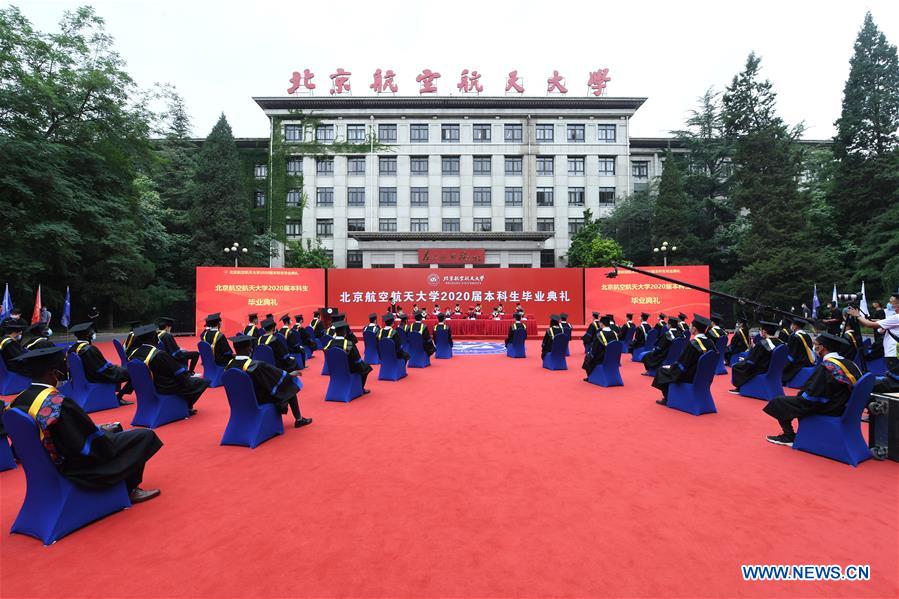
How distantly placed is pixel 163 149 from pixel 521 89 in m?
25.7

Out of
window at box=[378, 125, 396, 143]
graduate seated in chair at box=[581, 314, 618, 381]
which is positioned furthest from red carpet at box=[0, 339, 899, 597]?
window at box=[378, 125, 396, 143]

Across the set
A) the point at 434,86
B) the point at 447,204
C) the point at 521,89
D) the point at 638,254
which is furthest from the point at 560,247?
the point at 434,86

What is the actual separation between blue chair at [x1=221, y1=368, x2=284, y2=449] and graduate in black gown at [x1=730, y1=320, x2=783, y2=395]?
23.8ft

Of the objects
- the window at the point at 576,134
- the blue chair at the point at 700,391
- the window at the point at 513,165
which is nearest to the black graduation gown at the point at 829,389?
the blue chair at the point at 700,391

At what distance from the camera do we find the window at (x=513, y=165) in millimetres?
29031

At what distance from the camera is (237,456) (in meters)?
3.84

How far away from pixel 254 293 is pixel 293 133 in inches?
720

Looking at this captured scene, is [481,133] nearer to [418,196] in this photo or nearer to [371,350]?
[418,196]

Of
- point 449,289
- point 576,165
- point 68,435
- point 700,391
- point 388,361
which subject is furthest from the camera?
point 576,165

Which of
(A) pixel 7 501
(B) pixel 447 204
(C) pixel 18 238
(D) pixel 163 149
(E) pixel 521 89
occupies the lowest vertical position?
(A) pixel 7 501

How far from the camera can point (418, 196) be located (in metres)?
28.8

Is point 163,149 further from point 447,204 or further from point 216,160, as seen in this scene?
point 447,204

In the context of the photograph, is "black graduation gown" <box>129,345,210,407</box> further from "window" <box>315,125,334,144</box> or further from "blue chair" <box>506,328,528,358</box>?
"window" <box>315,125,334,144</box>

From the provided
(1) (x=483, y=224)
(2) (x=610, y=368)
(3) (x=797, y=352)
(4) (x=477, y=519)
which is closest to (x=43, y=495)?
(4) (x=477, y=519)
